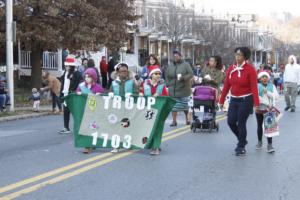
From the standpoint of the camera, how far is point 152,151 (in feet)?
35.6

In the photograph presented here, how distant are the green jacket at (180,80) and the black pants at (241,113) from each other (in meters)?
4.76

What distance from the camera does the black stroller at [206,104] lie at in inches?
572

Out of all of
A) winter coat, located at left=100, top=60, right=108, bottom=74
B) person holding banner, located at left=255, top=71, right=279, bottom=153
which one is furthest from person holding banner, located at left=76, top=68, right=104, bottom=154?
winter coat, located at left=100, top=60, right=108, bottom=74

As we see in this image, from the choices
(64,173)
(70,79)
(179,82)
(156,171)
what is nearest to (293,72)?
(179,82)

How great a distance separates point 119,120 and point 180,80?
4772 mm

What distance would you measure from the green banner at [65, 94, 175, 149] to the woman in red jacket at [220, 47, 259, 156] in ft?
3.60

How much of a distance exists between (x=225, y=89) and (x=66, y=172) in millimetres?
3636

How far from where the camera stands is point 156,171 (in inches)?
362

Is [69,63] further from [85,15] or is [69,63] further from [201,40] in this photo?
[201,40]

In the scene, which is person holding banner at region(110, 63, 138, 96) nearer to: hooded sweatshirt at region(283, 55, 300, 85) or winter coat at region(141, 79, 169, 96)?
winter coat at region(141, 79, 169, 96)

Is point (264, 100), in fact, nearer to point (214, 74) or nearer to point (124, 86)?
point (124, 86)

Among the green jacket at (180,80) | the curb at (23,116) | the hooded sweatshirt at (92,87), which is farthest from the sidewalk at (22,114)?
the hooded sweatshirt at (92,87)

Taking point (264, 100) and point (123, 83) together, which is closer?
point (123, 83)

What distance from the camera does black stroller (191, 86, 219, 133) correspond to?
14.5m
